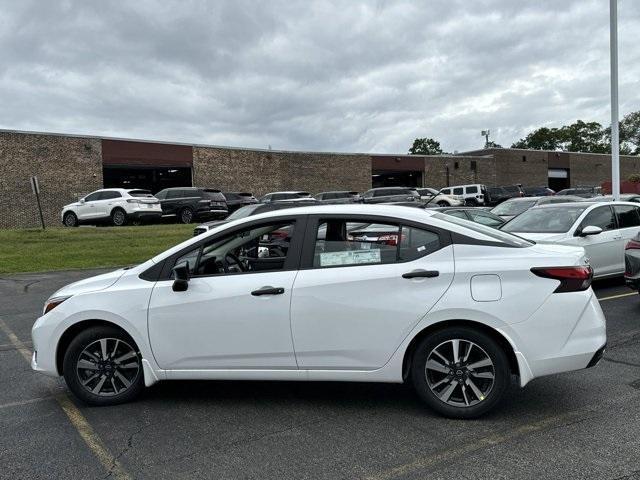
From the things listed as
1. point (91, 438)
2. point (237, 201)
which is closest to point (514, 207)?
point (91, 438)

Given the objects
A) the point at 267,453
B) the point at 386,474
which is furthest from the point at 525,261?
the point at 267,453

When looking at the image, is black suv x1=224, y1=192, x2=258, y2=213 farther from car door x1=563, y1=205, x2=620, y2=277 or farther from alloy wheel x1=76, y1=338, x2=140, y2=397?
alloy wheel x1=76, y1=338, x2=140, y2=397

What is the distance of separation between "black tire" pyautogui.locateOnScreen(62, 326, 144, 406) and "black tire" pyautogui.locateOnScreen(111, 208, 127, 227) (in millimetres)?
20090

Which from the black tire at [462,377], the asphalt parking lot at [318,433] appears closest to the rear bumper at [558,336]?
the black tire at [462,377]

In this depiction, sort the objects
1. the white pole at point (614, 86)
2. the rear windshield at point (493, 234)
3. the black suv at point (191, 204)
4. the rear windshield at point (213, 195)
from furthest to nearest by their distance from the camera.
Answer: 1. the rear windshield at point (213, 195)
2. the black suv at point (191, 204)
3. the white pole at point (614, 86)
4. the rear windshield at point (493, 234)

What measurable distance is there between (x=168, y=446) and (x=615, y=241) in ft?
27.6

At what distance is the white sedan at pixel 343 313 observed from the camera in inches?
154

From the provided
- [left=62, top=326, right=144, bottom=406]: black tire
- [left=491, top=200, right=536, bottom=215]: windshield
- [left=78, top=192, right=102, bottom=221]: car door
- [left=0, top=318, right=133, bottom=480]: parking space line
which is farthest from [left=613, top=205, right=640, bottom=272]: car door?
[left=78, top=192, right=102, bottom=221]: car door

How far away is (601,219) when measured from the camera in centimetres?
956

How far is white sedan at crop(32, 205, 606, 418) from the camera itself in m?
3.90

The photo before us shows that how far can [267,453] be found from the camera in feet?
11.6

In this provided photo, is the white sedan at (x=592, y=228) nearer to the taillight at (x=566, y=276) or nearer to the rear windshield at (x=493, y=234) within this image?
the rear windshield at (x=493, y=234)

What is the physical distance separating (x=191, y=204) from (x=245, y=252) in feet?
70.2

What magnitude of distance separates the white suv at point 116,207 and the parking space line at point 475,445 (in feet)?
71.3
